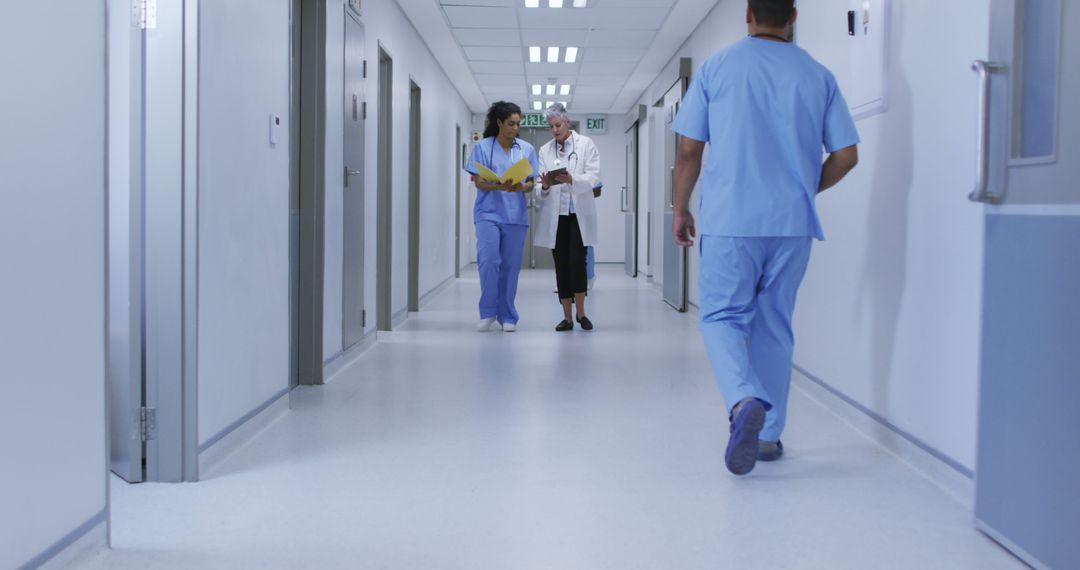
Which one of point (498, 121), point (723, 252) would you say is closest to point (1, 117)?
point (723, 252)

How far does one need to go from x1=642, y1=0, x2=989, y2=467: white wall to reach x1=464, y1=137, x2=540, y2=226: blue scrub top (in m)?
2.68

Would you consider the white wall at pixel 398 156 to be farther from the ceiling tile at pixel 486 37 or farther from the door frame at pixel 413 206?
the ceiling tile at pixel 486 37

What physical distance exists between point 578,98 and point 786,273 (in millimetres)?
10756

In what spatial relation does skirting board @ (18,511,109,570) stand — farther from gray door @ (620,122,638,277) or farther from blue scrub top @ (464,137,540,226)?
gray door @ (620,122,638,277)

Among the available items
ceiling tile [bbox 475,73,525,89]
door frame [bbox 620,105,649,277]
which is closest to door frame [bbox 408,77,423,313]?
ceiling tile [bbox 475,73,525,89]

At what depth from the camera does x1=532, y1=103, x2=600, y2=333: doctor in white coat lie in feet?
21.5

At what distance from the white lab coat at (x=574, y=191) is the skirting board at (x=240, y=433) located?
3112 millimetres

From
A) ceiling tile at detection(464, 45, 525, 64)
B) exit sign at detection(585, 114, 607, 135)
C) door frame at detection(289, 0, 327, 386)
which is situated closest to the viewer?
door frame at detection(289, 0, 327, 386)

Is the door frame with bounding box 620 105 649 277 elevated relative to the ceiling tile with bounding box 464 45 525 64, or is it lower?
lower

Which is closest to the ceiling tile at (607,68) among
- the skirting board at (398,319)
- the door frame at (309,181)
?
the skirting board at (398,319)

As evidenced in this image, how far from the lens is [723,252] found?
2869 millimetres

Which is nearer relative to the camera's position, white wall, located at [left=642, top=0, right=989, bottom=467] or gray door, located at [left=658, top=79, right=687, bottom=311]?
white wall, located at [left=642, top=0, right=989, bottom=467]

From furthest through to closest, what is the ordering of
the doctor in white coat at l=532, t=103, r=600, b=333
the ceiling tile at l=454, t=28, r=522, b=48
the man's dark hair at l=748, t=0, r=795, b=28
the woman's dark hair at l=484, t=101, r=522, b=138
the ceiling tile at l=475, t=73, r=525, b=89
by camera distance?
the ceiling tile at l=475, t=73, r=525, b=89 < the ceiling tile at l=454, t=28, r=522, b=48 < the doctor in white coat at l=532, t=103, r=600, b=333 < the woman's dark hair at l=484, t=101, r=522, b=138 < the man's dark hair at l=748, t=0, r=795, b=28

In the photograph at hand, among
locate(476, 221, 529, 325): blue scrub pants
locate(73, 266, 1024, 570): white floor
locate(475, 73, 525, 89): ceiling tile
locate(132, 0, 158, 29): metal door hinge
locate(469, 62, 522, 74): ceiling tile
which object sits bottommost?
locate(73, 266, 1024, 570): white floor
